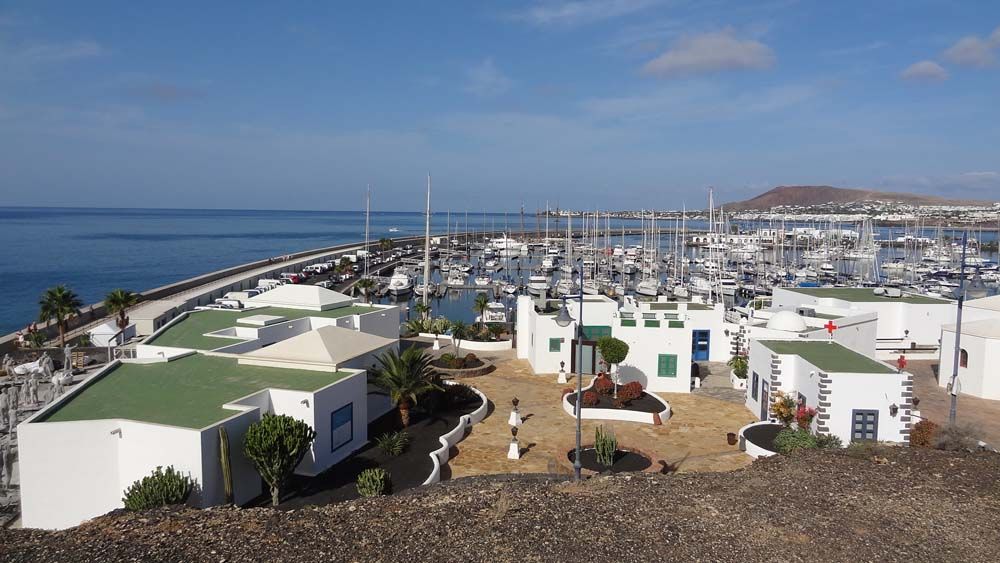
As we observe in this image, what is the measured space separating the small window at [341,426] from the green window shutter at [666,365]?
1331 cm

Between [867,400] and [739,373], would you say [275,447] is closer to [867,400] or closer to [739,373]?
[867,400]

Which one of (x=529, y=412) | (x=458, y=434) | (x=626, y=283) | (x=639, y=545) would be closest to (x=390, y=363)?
(x=458, y=434)

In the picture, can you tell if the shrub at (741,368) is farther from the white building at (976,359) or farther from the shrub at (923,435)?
the shrub at (923,435)

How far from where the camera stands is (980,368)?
25.0 metres

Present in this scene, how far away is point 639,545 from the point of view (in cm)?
985

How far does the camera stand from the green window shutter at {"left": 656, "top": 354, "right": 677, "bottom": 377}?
84.2 ft

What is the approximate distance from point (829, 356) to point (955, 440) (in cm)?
433

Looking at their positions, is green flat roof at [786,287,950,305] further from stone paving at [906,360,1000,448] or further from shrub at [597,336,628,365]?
shrub at [597,336,628,365]

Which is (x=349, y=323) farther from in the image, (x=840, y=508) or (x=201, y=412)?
(x=840, y=508)

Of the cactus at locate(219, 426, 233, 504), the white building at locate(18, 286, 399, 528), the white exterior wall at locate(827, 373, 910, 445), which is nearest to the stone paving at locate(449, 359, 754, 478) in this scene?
the white exterior wall at locate(827, 373, 910, 445)

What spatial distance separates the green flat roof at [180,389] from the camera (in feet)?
46.7

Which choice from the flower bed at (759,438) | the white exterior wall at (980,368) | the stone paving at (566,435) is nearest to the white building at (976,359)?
the white exterior wall at (980,368)

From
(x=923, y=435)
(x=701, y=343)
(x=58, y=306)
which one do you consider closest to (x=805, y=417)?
(x=923, y=435)

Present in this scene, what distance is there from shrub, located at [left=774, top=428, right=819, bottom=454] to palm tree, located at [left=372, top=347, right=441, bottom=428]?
10.2m
